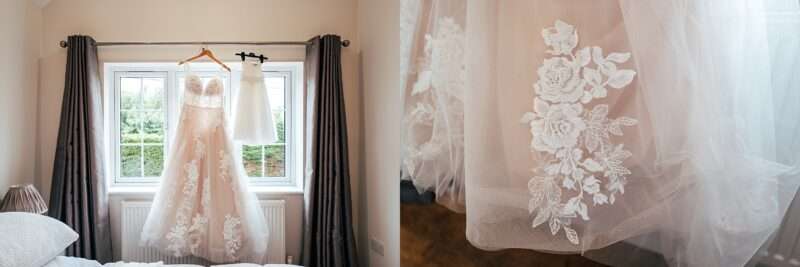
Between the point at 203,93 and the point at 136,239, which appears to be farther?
the point at 136,239

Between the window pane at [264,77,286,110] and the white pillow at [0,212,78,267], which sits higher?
the window pane at [264,77,286,110]

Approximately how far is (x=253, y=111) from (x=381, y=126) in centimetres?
76

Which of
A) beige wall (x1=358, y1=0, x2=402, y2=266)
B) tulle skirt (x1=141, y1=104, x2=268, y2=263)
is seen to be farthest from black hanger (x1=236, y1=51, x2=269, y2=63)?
beige wall (x1=358, y1=0, x2=402, y2=266)

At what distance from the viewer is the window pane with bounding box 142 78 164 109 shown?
8.73 feet

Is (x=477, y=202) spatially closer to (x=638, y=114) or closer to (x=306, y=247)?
(x=638, y=114)

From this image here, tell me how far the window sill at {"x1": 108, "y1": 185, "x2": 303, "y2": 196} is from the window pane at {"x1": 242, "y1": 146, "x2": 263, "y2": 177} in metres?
0.11

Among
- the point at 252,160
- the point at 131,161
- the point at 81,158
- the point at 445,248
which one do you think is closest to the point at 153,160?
the point at 131,161

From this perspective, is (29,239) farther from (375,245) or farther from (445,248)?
(445,248)

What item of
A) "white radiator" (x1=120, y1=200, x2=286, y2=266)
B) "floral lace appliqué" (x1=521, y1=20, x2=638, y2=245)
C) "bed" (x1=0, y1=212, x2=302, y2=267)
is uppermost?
"floral lace appliqué" (x1=521, y1=20, x2=638, y2=245)

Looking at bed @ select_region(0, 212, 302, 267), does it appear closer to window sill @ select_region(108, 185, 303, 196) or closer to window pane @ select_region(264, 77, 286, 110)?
window sill @ select_region(108, 185, 303, 196)

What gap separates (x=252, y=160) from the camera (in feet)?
8.96

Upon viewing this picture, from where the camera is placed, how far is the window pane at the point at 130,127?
266 cm

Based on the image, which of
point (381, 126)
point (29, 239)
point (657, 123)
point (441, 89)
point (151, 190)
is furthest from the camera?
point (151, 190)

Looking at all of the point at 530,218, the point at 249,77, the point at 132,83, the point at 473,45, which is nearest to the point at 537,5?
the point at 473,45
